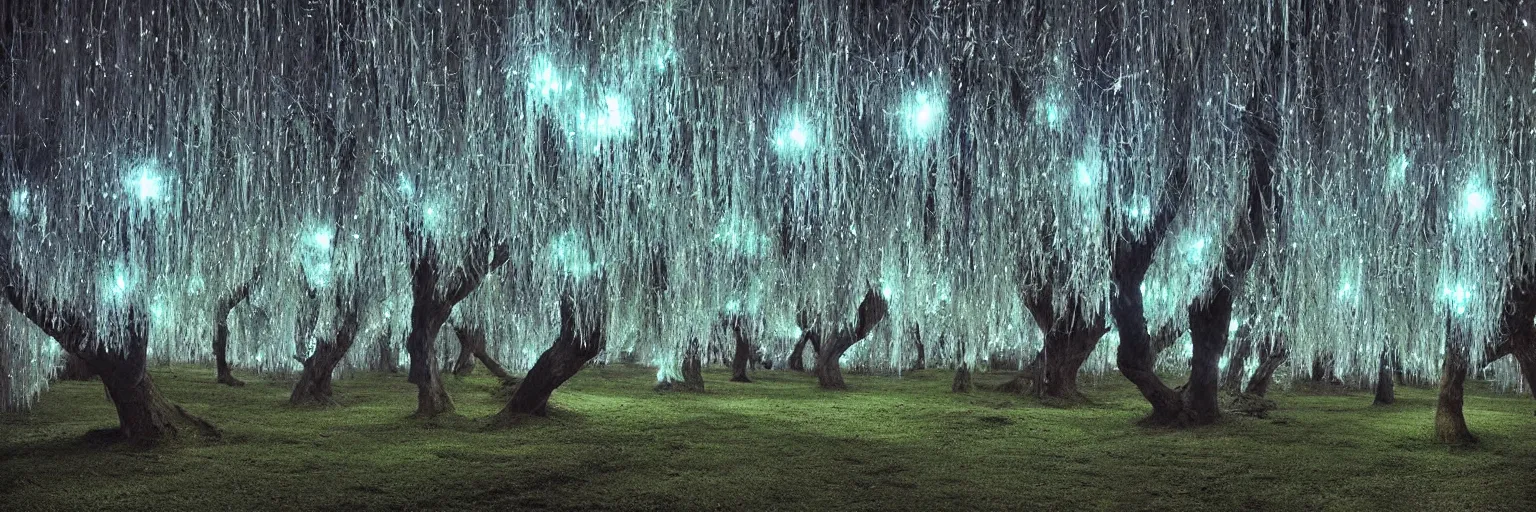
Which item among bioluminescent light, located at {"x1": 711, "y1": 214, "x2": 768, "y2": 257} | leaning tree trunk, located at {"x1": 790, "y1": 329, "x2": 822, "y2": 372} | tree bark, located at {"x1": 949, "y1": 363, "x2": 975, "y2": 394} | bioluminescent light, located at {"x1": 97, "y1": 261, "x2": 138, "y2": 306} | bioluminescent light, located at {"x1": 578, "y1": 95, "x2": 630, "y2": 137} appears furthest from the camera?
leaning tree trunk, located at {"x1": 790, "y1": 329, "x2": 822, "y2": 372}

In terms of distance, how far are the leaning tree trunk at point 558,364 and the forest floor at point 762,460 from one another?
31 cm

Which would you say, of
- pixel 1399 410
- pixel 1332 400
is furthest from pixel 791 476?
pixel 1332 400

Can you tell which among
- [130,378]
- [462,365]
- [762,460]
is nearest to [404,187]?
[762,460]

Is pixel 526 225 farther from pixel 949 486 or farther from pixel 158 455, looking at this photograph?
pixel 158 455

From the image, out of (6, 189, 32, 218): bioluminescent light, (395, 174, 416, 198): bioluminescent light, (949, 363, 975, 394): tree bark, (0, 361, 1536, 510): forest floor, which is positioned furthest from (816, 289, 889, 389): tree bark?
(6, 189, 32, 218): bioluminescent light

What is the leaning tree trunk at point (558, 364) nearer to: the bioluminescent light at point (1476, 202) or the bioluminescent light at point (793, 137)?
the bioluminescent light at point (793, 137)

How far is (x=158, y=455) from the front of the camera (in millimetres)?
9602

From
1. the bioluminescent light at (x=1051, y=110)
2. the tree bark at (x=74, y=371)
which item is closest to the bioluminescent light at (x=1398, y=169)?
the bioluminescent light at (x=1051, y=110)

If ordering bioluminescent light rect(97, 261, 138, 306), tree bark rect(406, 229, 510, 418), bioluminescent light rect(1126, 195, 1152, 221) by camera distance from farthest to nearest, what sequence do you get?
tree bark rect(406, 229, 510, 418) < bioluminescent light rect(97, 261, 138, 306) < bioluminescent light rect(1126, 195, 1152, 221)

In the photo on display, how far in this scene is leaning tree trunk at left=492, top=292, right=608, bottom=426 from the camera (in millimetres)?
12266

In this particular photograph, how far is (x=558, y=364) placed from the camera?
12.9m

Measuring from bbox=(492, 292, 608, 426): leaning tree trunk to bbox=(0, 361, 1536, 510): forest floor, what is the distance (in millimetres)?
312

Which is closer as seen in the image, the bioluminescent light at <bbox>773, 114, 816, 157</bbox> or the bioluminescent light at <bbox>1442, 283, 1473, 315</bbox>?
the bioluminescent light at <bbox>773, 114, 816, 157</bbox>

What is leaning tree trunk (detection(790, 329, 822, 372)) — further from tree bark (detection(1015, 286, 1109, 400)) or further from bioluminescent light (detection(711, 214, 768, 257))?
bioluminescent light (detection(711, 214, 768, 257))
